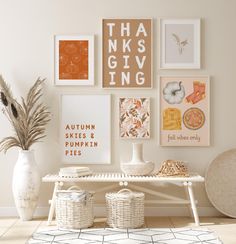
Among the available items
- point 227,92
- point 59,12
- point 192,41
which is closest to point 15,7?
point 59,12

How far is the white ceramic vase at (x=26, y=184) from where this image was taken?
4.53 meters

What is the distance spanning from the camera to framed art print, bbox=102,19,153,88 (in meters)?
4.80

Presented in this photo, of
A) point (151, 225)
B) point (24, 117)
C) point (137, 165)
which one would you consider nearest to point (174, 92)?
point (137, 165)

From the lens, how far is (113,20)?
15.7ft

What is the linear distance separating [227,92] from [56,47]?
1777mm

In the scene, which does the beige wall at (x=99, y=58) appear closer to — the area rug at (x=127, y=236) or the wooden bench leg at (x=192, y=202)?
the wooden bench leg at (x=192, y=202)

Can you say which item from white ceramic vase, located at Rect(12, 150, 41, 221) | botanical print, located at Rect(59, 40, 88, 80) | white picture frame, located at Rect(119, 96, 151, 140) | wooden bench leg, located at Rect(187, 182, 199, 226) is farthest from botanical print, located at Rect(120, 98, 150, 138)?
white ceramic vase, located at Rect(12, 150, 41, 221)

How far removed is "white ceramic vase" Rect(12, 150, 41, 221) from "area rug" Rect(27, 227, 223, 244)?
1.68ft

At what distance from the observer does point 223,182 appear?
474cm

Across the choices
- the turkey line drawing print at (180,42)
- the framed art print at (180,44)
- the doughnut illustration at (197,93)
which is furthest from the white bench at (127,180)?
the turkey line drawing print at (180,42)

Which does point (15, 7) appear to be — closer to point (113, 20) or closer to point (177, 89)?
point (113, 20)

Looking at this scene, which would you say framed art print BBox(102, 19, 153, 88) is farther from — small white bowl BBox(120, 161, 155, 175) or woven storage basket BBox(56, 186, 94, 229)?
woven storage basket BBox(56, 186, 94, 229)

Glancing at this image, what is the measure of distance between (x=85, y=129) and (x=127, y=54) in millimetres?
865

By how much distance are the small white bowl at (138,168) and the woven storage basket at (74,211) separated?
0.46 metres
